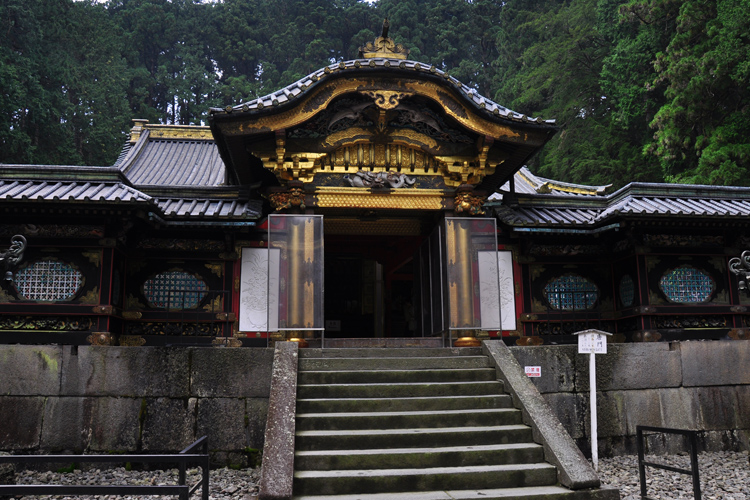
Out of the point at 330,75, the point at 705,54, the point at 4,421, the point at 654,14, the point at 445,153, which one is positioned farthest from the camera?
the point at 654,14

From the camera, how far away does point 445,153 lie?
33.6ft

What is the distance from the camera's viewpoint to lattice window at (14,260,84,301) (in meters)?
9.03

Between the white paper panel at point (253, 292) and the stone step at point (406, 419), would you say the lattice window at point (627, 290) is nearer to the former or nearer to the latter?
the stone step at point (406, 419)

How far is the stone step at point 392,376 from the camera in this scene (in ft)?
25.3

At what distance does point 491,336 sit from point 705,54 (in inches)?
442

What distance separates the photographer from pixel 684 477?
8.16m

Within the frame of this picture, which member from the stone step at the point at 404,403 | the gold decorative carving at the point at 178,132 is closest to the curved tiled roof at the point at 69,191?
the stone step at the point at 404,403

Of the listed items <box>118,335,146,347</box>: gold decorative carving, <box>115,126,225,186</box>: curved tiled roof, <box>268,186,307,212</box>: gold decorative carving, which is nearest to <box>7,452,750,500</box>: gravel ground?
<box>118,335,146,347</box>: gold decorative carving

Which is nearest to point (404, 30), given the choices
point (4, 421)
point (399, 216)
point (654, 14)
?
point (654, 14)

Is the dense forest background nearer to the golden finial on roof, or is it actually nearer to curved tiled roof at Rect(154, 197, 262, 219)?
the golden finial on roof

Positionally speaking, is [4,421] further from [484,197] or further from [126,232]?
[484,197]

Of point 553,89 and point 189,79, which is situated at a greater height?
point 189,79

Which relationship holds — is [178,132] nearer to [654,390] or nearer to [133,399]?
[133,399]

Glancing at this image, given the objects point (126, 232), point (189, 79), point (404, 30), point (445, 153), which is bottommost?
point (126, 232)
